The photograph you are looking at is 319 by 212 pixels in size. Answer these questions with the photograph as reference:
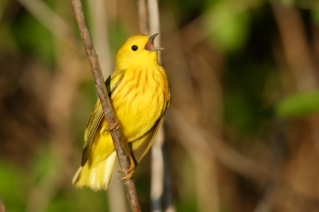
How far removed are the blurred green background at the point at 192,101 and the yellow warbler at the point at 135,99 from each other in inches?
39.1

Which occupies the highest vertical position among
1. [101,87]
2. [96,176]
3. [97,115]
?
[101,87]

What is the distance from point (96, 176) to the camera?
3.97 meters

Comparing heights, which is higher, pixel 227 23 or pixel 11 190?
pixel 227 23

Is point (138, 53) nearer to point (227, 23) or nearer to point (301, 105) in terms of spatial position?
point (301, 105)

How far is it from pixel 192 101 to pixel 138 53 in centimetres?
232

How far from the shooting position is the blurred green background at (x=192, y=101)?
4.89 m

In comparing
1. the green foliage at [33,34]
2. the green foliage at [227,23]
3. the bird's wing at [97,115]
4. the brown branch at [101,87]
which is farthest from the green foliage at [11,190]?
the brown branch at [101,87]

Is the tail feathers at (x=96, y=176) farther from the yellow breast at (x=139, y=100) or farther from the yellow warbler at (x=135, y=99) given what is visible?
the yellow breast at (x=139, y=100)

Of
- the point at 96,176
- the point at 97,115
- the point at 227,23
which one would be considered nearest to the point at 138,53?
the point at 97,115

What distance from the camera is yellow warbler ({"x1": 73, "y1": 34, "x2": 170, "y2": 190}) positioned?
11.1 feet

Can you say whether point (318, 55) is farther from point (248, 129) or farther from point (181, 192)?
point (181, 192)

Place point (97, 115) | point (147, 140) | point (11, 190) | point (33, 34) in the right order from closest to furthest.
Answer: point (97, 115)
point (147, 140)
point (11, 190)
point (33, 34)

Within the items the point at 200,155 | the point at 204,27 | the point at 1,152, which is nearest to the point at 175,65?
the point at 204,27

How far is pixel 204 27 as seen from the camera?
5.50 meters
